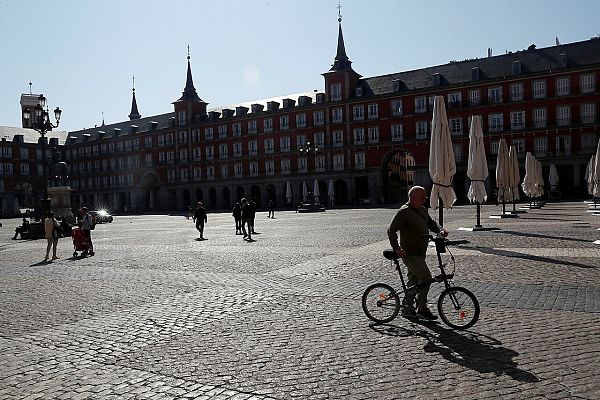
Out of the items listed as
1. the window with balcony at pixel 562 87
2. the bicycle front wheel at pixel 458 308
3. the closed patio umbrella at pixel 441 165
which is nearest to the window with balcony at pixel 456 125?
the window with balcony at pixel 562 87

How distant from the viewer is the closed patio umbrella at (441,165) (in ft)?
52.4

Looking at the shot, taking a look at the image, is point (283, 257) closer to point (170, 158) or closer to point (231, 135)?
point (231, 135)

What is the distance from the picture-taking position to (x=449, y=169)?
53.4ft

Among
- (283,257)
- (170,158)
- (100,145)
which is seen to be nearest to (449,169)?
(283,257)

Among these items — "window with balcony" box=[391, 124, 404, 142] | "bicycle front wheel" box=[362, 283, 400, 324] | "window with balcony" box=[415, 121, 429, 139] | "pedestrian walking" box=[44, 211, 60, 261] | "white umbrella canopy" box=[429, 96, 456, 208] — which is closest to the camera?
"bicycle front wheel" box=[362, 283, 400, 324]

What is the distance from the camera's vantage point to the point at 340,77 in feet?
216

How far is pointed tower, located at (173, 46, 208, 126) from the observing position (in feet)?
264

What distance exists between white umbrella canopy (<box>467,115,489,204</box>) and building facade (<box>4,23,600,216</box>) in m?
28.0

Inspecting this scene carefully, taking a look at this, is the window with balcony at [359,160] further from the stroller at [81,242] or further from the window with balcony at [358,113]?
the stroller at [81,242]

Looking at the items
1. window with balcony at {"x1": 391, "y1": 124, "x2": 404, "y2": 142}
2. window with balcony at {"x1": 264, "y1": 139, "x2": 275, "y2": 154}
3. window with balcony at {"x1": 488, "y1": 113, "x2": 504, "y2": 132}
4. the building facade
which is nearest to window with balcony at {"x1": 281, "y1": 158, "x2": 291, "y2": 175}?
the building facade

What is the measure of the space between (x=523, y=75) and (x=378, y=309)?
5370 cm

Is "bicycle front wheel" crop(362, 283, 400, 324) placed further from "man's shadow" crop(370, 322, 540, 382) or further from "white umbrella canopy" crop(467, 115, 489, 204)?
"white umbrella canopy" crop(467, 115, 489, 204)

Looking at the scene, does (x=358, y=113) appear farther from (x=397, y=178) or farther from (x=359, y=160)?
(x=397, y=178)

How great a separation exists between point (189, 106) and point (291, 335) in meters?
77.6
